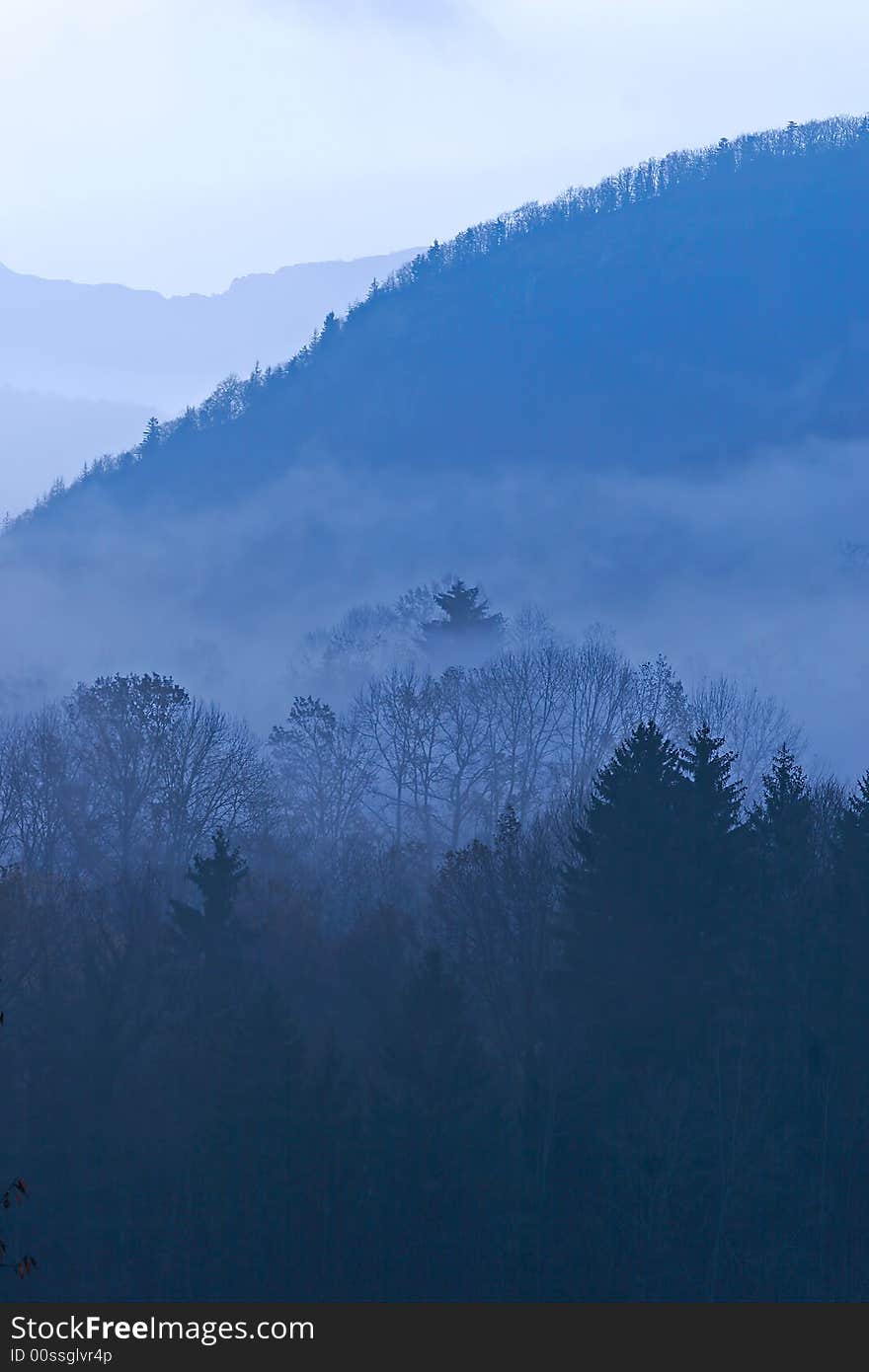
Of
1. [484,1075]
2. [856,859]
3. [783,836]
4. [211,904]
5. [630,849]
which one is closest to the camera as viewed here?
[484,1075]

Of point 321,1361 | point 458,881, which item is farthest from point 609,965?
point 321,1361

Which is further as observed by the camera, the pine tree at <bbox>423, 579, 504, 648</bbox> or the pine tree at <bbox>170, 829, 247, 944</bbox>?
the pine tree at <bbox>423, 579, 504, 648</bbox>

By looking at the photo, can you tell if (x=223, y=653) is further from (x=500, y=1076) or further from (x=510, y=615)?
(x=500, y=1076)

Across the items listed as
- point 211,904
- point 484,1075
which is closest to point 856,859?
point 484,1075

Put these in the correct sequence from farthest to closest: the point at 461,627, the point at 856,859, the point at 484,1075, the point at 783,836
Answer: the point at 461,627, the point at 783,836, the point at 856,859, the point at 484,1075

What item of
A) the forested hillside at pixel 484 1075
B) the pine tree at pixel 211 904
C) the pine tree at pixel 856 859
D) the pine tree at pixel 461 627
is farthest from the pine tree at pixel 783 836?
the pine tree at pixel 461 627

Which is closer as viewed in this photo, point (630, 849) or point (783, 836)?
point (630, 849)

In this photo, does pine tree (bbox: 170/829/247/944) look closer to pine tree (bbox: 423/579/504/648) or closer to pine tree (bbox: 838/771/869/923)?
pine tree (bbox: 838/771/869/923)

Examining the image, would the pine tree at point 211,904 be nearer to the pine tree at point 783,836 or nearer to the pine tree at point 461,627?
the pine tree at point 783,836

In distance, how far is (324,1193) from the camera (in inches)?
1410

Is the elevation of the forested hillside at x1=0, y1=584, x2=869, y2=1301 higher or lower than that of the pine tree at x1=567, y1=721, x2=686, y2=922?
lower

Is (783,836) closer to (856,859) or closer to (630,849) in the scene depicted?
(856,859)

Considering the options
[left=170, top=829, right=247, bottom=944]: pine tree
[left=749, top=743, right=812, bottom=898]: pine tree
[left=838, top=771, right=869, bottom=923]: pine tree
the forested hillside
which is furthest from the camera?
[left=749, top=743, right=812, bottom=898]: pine tree

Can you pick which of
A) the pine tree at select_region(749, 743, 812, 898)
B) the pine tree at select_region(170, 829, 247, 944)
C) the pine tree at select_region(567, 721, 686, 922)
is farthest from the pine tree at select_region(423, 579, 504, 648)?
the pine tree at select_region(567, 721, 686, 922)
